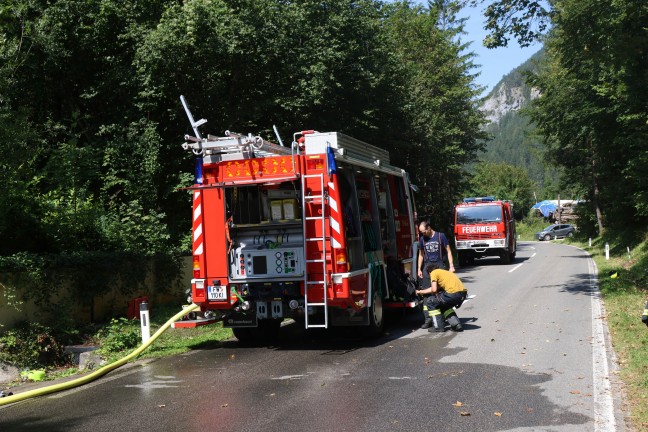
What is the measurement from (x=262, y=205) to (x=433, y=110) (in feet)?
82.2

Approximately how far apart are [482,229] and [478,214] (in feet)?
2.33

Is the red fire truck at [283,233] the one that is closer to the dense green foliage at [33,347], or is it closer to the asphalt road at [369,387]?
the asphalt road at [369,387]

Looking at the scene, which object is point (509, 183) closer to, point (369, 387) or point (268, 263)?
point (268, 263)

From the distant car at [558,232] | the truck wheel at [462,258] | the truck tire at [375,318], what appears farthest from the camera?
the distant car at [558,232]

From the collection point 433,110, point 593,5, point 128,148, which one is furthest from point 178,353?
point 433,110

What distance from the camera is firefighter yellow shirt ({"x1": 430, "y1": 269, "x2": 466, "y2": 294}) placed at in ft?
36.3

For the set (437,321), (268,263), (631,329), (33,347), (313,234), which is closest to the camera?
(313,234)

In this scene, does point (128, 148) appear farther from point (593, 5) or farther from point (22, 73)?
point (593, 5)

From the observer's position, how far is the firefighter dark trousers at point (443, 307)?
11.1 m

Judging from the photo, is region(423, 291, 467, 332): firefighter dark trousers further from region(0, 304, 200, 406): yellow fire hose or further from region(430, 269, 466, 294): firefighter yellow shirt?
region(0, 304, 200, 406): yellow fire hose

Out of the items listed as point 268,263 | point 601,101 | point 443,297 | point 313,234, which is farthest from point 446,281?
point 601,101

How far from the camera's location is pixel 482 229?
2794 cm

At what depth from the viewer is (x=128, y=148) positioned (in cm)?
1944

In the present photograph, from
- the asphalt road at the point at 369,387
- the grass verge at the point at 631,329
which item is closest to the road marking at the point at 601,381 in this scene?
the asphalt road at the point at 369,387
